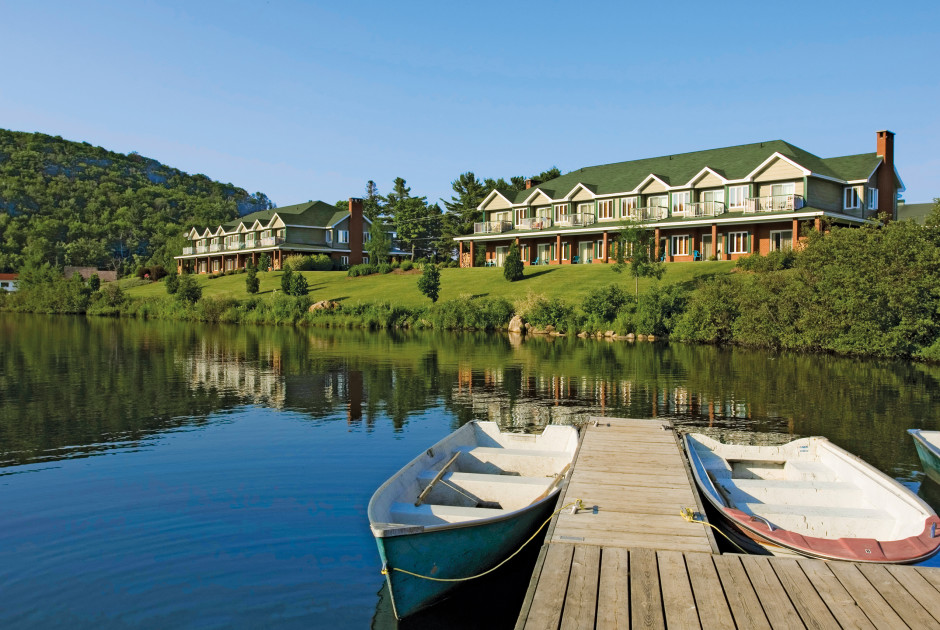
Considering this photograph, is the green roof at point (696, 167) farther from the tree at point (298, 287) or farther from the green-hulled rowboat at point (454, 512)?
the green-hulled rowboat at point (454, 512)

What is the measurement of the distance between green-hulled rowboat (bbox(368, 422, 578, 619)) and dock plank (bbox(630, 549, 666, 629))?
1.65m

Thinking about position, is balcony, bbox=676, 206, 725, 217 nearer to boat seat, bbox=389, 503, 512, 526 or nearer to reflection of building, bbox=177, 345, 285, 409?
reflection of building, bbox=177, 345, 285, 409

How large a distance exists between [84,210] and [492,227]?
346ft

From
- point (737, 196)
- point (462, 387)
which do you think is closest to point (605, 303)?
point (737, 196)

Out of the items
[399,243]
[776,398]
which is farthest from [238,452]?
[399,243]

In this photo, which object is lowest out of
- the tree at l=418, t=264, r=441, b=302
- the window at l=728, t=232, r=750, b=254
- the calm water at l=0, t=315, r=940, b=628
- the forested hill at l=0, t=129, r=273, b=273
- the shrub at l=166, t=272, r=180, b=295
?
the calm water at l=0, t=315, r=940, b=628

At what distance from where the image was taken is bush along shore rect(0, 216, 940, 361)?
32312 mm

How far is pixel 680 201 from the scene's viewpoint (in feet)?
189

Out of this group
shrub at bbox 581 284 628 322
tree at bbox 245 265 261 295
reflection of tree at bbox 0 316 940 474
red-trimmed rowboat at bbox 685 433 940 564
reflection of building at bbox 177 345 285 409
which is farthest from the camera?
tree at bbox 245 265 261 295

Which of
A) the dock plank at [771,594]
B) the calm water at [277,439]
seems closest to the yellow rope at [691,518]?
the dock plank at [771,594]

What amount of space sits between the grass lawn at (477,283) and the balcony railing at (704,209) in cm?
494

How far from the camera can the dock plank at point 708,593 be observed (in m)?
5.81

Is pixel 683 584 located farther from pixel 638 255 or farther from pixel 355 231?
Result: pixel 355 231

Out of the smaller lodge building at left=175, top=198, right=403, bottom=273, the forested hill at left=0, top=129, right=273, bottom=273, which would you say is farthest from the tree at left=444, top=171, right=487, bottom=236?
the forested hill at left=0, top=129, right=273, bottom=273
